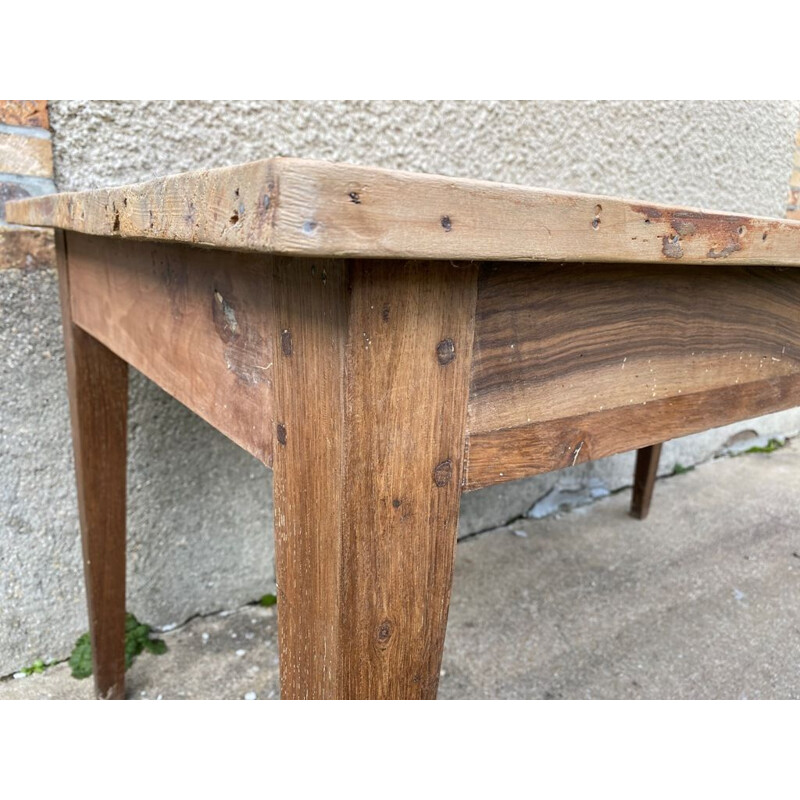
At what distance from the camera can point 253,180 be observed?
32 cm

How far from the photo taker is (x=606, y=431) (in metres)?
0.58

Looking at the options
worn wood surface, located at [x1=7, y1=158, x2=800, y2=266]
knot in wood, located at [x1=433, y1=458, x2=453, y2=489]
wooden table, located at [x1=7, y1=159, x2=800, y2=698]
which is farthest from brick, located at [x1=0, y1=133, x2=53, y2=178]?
knot in wood, located at [x1=433, y1=458, x2=453, y2=489]

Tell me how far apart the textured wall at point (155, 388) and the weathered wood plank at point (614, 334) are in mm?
923

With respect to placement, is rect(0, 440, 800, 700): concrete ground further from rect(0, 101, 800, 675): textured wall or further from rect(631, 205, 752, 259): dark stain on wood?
rect(631, 205, 752, 259): dark stain on wood

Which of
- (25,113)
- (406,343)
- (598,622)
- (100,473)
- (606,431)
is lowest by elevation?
(598,622)

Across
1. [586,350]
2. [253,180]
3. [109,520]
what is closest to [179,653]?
[109,520]

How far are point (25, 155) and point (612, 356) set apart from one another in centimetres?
100

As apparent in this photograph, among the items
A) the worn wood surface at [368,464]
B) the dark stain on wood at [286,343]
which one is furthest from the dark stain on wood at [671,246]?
the dark stain on wood at [286,343]

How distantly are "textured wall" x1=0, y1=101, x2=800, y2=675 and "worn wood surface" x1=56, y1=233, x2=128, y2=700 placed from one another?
0.14 m

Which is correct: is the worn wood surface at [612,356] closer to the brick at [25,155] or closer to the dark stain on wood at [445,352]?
the dark stain on wood at [445,352]

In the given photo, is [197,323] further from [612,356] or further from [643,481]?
[643,481]

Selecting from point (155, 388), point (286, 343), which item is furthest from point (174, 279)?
point (155, 388)

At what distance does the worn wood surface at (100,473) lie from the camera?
1040mm

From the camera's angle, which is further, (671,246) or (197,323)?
(197,323)
